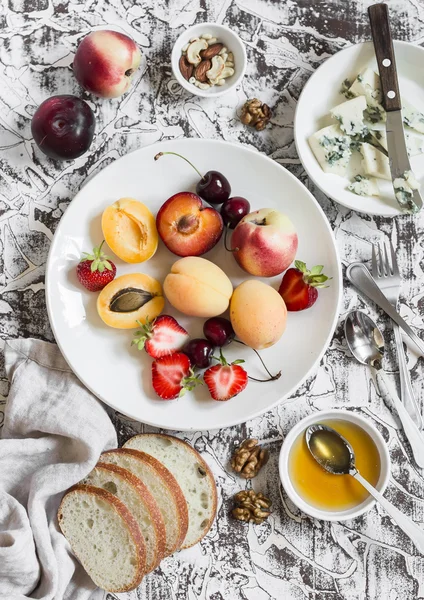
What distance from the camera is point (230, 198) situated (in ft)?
4.29

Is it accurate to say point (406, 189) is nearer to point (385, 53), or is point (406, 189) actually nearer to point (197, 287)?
point (385, 53)

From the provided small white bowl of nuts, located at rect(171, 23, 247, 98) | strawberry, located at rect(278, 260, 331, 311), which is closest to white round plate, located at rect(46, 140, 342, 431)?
strawberry, located at rect(278, 260, 331, 311)

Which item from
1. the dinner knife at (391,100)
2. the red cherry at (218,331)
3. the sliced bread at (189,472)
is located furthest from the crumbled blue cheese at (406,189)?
the sliced bread at (189,472)

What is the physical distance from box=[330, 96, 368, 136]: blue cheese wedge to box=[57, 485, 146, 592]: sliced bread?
0.91 m

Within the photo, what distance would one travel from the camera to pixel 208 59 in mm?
1337

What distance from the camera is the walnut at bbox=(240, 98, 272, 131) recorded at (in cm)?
136

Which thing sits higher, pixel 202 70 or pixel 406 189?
pixel 202 70

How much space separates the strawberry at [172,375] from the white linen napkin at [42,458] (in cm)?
14

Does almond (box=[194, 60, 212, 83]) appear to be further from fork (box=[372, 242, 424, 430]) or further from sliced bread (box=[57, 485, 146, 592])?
sliced bread (box=[57, 485, 146, 592])

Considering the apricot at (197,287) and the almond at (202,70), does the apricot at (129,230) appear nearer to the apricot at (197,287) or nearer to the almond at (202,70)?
the apricot at (197,287)

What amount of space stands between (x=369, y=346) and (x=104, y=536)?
684mm

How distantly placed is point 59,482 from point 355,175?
0.90 metres

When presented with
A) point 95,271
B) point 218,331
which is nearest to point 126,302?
point 95,271

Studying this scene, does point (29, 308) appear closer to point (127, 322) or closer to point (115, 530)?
point (127, 322)
